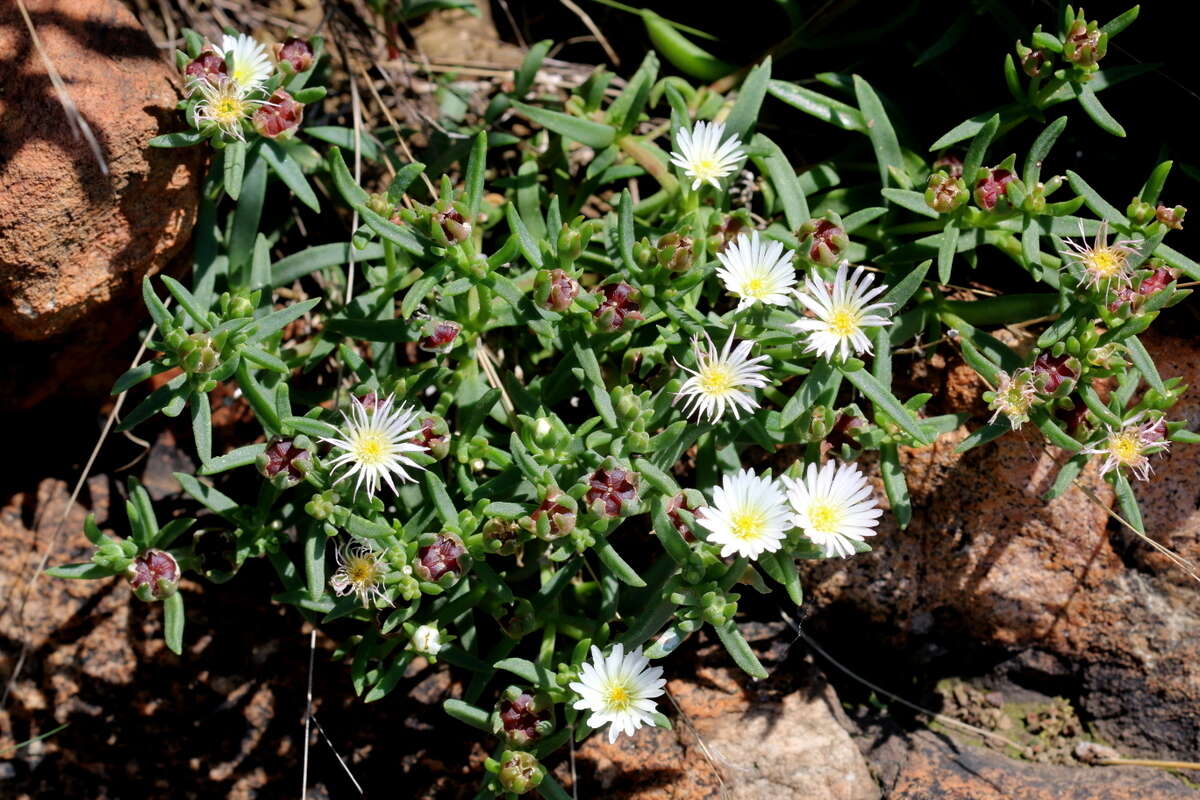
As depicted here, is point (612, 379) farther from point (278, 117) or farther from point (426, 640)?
point (278, 117)

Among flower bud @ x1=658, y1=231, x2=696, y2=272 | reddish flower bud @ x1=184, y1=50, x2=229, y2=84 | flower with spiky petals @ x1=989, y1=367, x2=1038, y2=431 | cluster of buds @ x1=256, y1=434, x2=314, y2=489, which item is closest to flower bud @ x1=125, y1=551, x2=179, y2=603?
cluster of buds @ x1=256, y1=434, x2=314, y2=489

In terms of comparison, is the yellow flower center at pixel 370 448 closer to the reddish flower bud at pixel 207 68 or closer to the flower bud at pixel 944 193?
the reddish flower bud at pixel 207 68

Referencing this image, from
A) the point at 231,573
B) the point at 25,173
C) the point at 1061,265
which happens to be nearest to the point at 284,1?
the point at 25,173

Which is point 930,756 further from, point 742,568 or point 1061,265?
point 1061,265

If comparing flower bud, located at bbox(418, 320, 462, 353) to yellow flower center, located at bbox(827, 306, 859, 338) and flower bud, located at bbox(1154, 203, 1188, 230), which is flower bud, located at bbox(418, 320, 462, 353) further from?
flower bud, located at bbox(1154, 203, 1188, 230)

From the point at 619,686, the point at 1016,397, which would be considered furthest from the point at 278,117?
the point at 1016,397

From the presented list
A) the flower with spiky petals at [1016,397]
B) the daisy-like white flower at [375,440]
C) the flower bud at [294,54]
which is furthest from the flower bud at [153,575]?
the flower with spiky petals at [1016,397]

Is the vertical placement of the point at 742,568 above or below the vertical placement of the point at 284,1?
below
